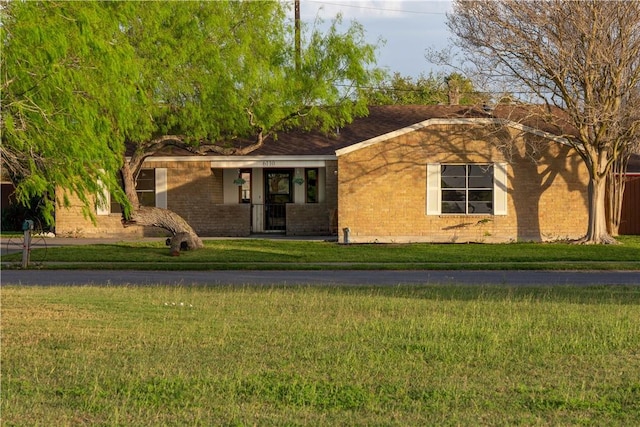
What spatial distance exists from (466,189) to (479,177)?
588 millimetres

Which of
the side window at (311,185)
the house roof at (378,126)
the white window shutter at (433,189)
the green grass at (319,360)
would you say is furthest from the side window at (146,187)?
the green grass at (319,360)

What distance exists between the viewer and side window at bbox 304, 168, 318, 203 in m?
35.6

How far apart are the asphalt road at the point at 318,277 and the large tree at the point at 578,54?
7302mm

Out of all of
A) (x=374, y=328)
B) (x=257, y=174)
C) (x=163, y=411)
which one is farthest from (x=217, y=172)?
(x=163, y=411)

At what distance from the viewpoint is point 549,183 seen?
1206 inches

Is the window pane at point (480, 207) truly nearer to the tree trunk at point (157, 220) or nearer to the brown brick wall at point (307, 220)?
the brown brick wall at point (307, 220)

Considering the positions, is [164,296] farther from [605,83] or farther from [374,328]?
[605,83]

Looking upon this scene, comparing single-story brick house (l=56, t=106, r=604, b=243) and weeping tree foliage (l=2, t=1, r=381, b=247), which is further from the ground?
weeping tree foliage (l=2, t=1, r=381, b=247)

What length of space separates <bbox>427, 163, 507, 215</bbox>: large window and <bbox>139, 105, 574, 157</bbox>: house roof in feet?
5.88

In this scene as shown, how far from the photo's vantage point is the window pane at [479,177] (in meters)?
30.8

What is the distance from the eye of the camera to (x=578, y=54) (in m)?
27.8

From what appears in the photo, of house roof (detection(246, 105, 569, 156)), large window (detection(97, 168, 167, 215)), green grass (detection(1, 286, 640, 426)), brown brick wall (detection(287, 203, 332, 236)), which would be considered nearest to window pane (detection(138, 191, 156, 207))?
large window (detection(97, 168, 167, 215))

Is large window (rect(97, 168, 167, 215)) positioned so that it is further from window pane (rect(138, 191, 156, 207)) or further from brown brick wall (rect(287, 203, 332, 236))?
brown brick wall (rect(287, 203, 332, 236))

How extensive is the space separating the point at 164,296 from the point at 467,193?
16909mm
